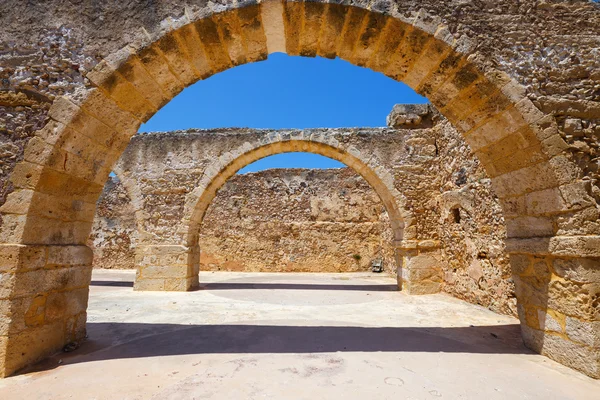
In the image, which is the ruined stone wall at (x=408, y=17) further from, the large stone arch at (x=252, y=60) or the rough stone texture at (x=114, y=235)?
the rough stone texture at (x=114, y=235)

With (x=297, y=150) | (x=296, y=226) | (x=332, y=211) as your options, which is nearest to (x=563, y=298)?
(x=297, y=150)

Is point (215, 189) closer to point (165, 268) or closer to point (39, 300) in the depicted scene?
point (165, 268)

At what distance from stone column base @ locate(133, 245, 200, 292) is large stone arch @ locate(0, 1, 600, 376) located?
3.60 meters

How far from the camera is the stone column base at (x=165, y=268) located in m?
6.45

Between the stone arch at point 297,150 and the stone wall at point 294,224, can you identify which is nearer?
the stone arch at point 297,150

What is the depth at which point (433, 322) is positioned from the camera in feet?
12.7

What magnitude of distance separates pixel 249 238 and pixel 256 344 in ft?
28.0

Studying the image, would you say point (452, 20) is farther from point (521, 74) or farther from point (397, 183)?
point (397, 183)

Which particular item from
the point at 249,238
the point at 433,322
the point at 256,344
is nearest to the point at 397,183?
the point at 433,322

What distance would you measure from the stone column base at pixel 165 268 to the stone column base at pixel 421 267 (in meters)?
4.26

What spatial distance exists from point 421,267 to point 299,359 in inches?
165

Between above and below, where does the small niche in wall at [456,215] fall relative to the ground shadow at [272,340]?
above

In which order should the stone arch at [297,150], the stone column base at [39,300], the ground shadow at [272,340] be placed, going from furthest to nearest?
1. the stone arch at [297,150]
2. the ground shadow at [272,340]
3. the stone column base at [39,300]

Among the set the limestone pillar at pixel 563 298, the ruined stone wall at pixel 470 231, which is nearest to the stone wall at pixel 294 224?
the ruined stone wall at pixel 470 231
